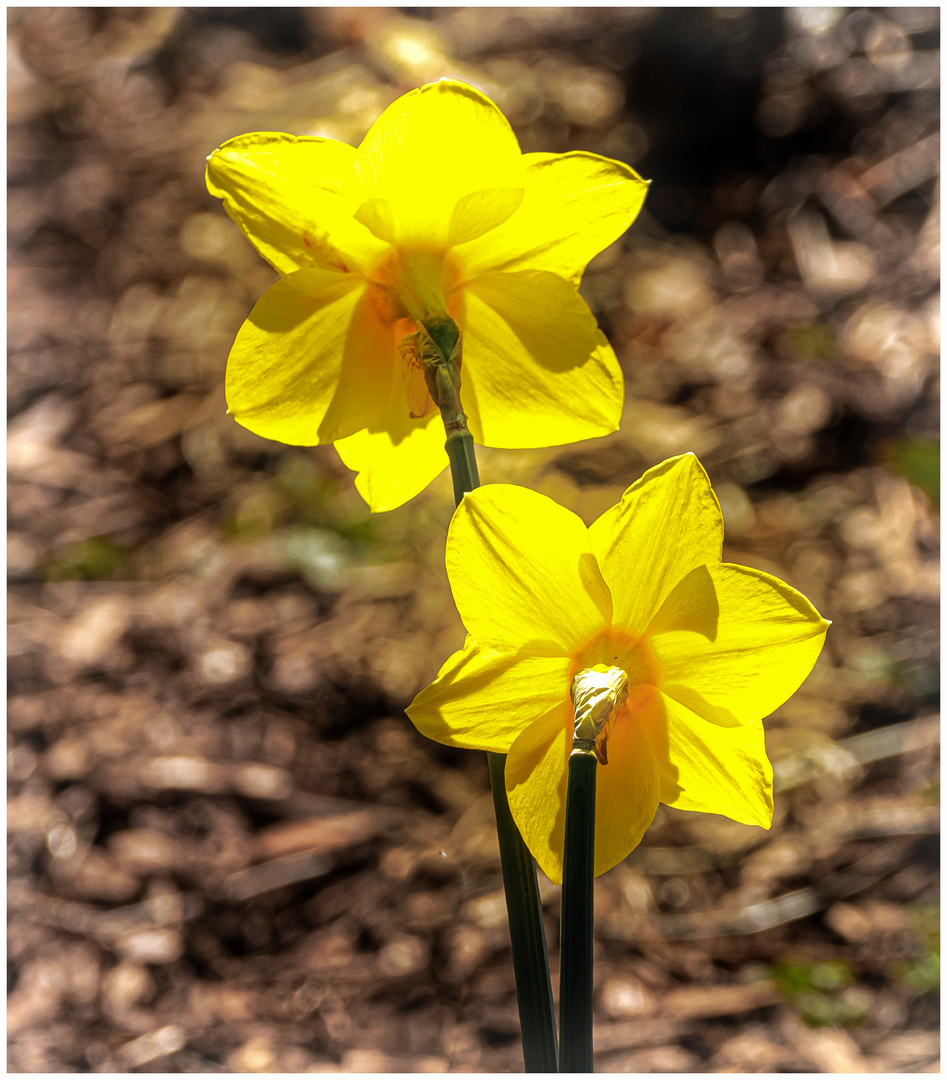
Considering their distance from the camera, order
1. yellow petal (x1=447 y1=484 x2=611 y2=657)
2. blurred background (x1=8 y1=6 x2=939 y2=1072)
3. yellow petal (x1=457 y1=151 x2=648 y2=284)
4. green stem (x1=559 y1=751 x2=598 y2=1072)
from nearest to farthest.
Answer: green stem (x1=559 y1=751 x2=598 y2=1072) → yellow petal (x1=447 y1=484 x2=611 y2=657) → yellow petal (x1=457 y1=151 x2=648 y2=284) → blurred background (x1=8 y1=6 x2=939 y2=1072)

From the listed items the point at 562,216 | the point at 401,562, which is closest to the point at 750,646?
the point at 562,216

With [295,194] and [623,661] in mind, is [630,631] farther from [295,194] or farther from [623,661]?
[295,194]

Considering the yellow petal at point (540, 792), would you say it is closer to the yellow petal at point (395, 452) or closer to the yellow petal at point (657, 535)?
the yellow petal at point (657, 535)

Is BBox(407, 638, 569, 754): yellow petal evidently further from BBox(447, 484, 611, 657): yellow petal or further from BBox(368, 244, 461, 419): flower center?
BBox(368, 244, 461, 419): flower center

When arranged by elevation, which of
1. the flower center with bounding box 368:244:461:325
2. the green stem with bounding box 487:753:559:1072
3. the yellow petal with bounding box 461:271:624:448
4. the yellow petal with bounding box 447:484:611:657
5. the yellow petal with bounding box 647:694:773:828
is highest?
the flower center with bounding box 368:244:461:325

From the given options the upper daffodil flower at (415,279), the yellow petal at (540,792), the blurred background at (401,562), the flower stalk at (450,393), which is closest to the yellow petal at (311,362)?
the upper daffodil flower at (415,279)

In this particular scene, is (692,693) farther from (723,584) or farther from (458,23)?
(458,23)

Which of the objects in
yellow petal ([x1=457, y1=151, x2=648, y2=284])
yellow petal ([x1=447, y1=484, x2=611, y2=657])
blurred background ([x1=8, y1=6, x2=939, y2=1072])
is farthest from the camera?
blurred background ([x1=8, y1=6, x2=939, y2=1072])

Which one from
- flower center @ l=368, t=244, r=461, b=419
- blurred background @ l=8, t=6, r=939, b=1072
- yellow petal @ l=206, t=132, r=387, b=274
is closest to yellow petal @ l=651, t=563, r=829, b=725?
flower center @ l=368, t=244, r=461, b=419
